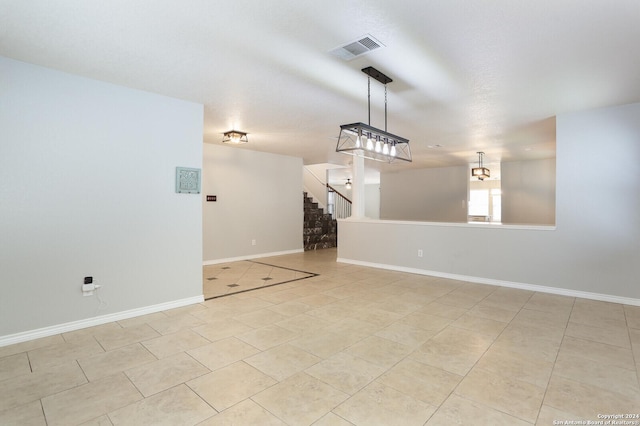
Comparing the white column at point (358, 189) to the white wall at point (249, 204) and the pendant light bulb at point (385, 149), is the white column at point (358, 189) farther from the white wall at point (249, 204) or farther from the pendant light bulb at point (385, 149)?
the pendant light bulb at point (385, 149)

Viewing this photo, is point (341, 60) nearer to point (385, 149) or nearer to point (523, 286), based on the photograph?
point (385, 149)

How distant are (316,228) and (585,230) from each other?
613 centimetres

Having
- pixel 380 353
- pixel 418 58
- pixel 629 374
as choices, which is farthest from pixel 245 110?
pixel 629 374

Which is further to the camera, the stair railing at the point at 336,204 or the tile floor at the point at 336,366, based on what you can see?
the stair railing at the point at 336,204

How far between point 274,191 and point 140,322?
4729 mm

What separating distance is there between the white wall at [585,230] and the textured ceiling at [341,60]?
43 centimetres

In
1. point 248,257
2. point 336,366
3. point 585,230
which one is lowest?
point 336,366

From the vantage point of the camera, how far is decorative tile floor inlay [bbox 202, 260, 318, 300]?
15.4 ft

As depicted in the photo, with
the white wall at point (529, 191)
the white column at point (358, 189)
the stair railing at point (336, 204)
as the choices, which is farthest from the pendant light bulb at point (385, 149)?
the white wall at point (529, 191)

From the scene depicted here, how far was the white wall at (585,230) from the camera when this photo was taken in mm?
3945

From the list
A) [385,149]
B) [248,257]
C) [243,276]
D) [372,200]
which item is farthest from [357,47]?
[372,200]

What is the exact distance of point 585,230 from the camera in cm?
418

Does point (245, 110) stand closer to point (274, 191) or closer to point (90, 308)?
point (90, 308)

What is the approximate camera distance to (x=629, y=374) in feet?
7.63
